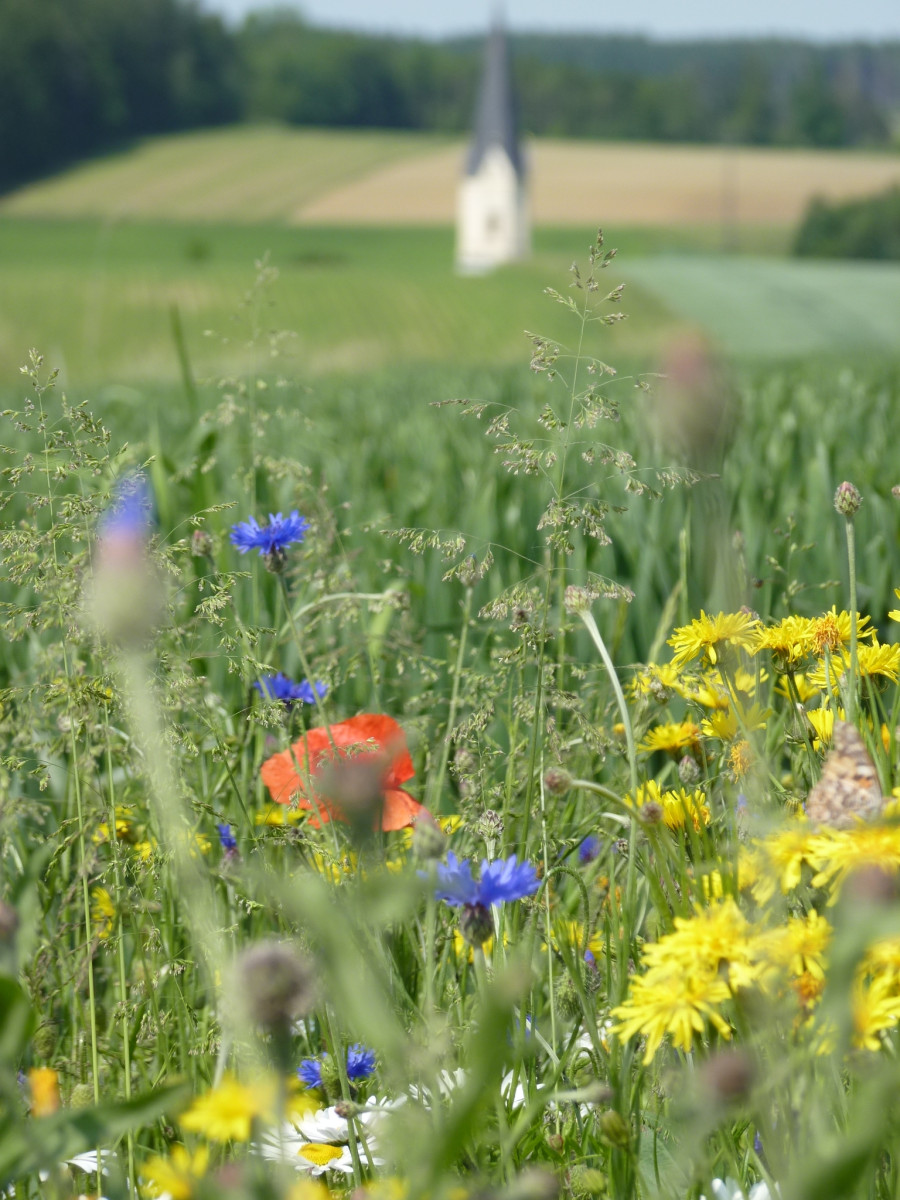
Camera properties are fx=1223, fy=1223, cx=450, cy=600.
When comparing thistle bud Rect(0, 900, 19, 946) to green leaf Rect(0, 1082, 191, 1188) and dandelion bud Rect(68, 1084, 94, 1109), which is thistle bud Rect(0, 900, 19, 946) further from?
dandelion bud Rect(68, 1084, 94, 1109)

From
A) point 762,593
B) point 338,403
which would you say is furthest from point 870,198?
point 762,593

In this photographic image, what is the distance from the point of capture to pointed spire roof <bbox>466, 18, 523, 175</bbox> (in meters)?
51.9

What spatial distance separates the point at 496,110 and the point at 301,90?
2911cm

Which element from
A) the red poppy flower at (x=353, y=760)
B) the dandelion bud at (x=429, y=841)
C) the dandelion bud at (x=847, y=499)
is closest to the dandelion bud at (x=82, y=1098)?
the red poppy flower at (x=353, y=760)

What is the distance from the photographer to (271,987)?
1.35 feet

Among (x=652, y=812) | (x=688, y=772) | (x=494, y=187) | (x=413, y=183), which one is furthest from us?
(x=413, y=183)

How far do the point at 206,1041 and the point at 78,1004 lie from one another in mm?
239

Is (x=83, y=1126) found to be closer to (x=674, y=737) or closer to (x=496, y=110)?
(x=674, y=737)

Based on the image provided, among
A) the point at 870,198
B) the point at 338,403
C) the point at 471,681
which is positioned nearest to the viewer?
the point at 471,681

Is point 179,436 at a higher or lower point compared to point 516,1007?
lower

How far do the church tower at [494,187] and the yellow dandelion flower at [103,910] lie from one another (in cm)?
4940

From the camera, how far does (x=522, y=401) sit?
5.95m

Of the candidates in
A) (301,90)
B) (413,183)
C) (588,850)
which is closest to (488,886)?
(588,850)

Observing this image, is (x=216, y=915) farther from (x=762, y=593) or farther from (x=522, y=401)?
(x=522, y=401)
